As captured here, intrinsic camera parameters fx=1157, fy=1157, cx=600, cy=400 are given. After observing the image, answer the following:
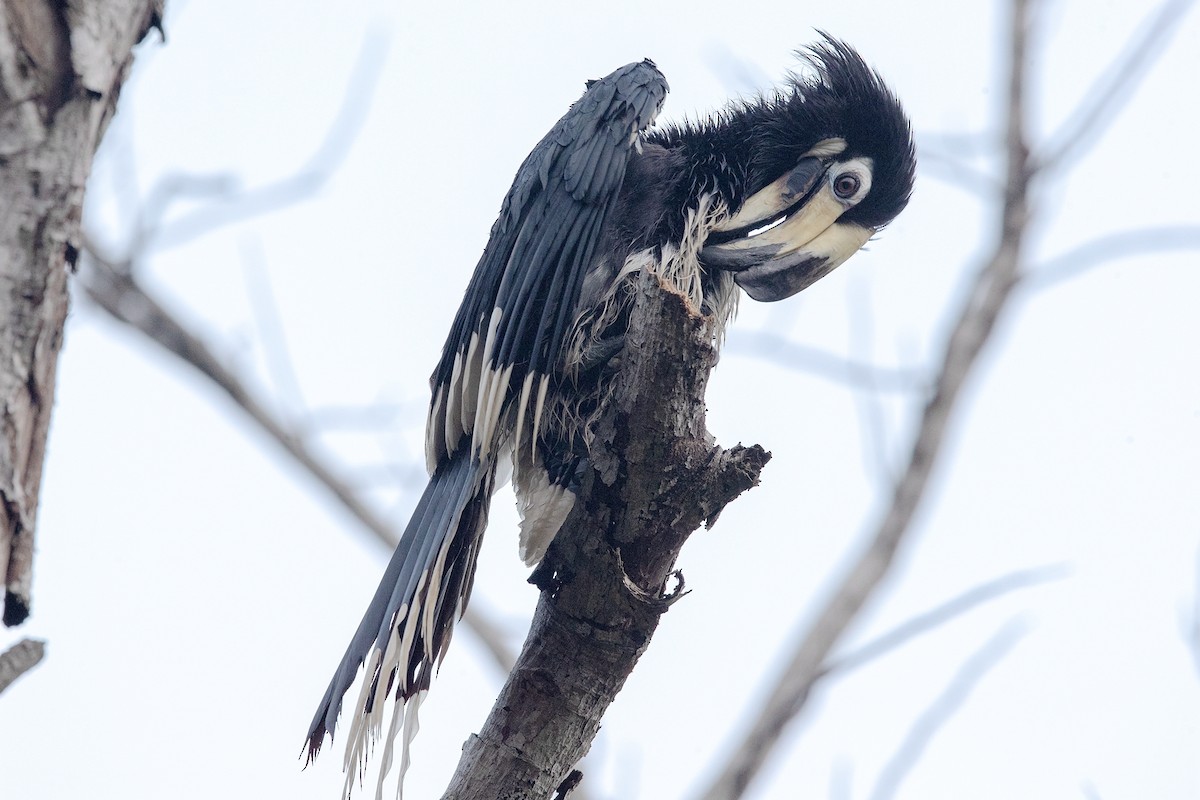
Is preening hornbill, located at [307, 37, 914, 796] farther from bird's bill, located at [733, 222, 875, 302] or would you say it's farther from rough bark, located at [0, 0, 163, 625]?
rough bark, located at [0, 0, 163, 625]

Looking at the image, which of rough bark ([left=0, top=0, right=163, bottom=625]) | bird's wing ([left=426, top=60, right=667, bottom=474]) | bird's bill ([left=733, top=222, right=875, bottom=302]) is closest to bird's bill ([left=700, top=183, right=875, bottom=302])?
bird's bill ([left=733, top=222, right=875, bottom=302])

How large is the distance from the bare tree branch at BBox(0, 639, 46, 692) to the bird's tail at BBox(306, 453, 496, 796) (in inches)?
42.4

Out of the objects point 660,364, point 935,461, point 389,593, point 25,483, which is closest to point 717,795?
point 935,461

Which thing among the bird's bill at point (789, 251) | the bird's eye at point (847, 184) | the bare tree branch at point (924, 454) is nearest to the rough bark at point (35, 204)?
the bird's bill at point (789, 251)

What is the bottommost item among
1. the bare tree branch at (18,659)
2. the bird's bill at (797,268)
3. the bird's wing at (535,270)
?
the bare tree branch at (18,659)

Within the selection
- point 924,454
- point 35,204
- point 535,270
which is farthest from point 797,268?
A: point 924,454

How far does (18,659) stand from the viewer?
1174 mm

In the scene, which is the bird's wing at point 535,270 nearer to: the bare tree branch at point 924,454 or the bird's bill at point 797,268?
the bird's bill at point 797,268

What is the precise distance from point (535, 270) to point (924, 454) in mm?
2838

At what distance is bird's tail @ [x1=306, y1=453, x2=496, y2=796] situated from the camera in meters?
2.26

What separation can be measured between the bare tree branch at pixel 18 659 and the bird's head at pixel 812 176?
2111mm

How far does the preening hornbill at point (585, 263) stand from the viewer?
245cm

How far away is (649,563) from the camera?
2.17 m

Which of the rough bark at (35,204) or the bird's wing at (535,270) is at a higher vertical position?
the bird's wing at (535,270)
